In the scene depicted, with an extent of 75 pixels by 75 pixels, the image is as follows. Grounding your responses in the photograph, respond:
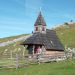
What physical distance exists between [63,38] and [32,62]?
5587 centimetres

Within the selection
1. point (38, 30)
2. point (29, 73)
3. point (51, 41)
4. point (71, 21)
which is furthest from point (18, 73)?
point (71, 21)

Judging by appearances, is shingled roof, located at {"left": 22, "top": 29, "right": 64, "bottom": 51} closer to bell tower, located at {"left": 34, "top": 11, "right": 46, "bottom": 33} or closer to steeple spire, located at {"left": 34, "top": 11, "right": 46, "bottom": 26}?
bell tower, located at {"left": 34, "top": 11, "right": 46, "bottom": 33}

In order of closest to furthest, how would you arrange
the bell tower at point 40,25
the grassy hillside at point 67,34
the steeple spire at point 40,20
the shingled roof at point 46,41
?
the shingled roof at point 46,41
the bell tower at point 40,25
the steeple spire at point 40,20
the grassy hillside at point 67,34

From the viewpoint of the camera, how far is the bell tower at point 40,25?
61.5m

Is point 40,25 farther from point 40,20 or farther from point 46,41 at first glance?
point 46,41

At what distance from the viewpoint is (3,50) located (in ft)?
291

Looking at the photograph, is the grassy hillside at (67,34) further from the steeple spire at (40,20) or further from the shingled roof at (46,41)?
the shingled roof at (46,41)

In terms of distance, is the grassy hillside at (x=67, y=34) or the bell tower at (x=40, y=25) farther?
the grassy hillside at (x=67, y=34)

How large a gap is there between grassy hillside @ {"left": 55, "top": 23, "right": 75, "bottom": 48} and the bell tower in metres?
20.9

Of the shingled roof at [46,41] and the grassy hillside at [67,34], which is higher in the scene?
the grassy hillside at [67,34]

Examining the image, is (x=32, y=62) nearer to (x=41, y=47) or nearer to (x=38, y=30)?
(x=41, y=47)

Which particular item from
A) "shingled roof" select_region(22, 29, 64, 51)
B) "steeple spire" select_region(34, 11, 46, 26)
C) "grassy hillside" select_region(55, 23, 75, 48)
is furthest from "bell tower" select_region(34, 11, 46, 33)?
"grassy hillside" select_region(55, 23, 75, 48)

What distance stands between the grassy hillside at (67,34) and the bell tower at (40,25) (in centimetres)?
2087

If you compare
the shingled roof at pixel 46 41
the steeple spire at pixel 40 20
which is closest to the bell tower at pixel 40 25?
the steeple spire at pixel 40 20
